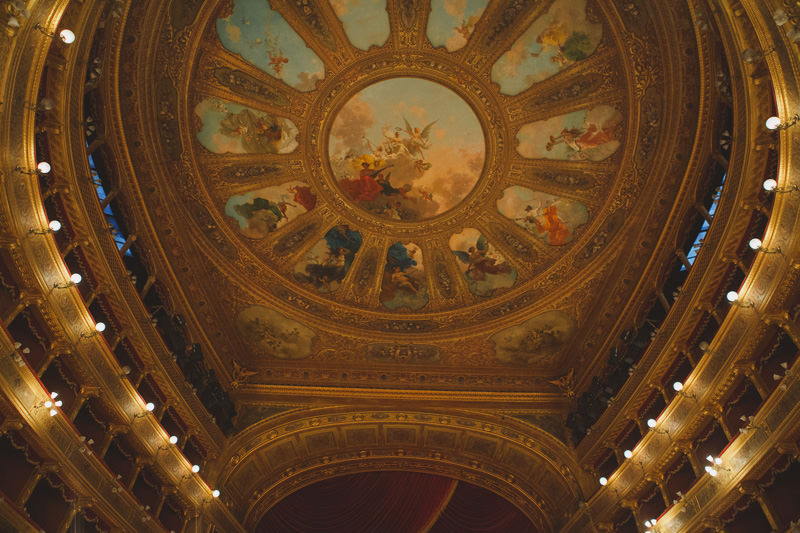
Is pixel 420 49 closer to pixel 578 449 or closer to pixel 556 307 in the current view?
pixel 556 307

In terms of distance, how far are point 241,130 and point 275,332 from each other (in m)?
5.47

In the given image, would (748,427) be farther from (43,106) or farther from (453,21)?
(43,106)

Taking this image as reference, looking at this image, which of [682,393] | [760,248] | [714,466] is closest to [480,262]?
[682,393]

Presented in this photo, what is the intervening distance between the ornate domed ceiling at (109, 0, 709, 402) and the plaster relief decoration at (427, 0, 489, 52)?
47mm

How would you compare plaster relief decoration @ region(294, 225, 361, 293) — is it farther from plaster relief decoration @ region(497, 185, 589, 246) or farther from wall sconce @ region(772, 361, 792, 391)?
wall sconce @ region(772, 361, 792, 391)

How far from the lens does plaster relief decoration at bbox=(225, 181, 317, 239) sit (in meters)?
14.8

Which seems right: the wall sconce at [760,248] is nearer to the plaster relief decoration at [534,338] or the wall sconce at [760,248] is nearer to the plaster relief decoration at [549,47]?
the plaster relief decoration at [549,47]

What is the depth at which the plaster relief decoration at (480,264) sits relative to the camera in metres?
15.8

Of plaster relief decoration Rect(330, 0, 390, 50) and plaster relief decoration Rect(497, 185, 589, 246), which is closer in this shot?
plaster relief decoration Rect(330, 0, 390, 50)

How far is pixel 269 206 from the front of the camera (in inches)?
594

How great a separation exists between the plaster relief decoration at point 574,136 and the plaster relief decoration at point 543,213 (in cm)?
105

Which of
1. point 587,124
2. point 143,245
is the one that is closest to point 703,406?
point 587,124

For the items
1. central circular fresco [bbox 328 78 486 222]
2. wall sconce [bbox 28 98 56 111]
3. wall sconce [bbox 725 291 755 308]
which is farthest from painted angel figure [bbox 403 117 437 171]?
wall sconce [bbox 28 98 56 111]

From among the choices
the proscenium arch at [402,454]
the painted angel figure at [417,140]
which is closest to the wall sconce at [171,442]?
the proscenium arch at [402,454]
